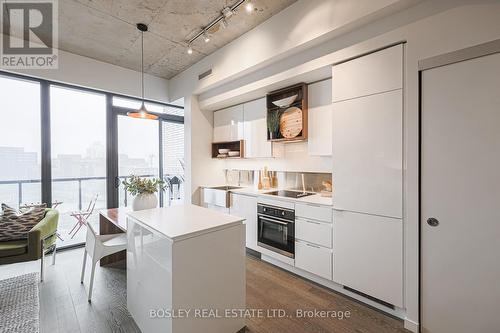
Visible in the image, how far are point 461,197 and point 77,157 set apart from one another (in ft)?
16.4

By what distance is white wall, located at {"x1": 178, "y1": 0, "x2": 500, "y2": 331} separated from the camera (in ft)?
5.11

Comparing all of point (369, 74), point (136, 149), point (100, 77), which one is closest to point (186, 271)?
point (369, 74)

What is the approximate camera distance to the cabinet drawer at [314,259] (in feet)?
7.86

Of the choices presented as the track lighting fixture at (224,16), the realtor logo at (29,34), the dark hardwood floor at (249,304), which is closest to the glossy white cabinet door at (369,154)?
the dark hardwood floor at (249,304)

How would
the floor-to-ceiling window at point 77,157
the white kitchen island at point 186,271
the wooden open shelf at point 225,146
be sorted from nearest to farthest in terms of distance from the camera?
the white kitchen island at point 186,271 < the floor-to-ceiling window at point 77,157 < the wooden open shelf at point 225,146

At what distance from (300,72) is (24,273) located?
4202 mm

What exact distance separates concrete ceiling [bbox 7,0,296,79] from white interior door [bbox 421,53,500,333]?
1834mm

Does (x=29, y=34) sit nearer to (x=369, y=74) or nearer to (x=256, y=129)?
(x=256, y=129)

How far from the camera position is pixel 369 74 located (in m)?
2.08

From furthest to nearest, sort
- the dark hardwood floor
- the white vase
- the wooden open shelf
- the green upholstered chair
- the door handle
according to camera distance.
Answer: the wooden open shelf
the white vase
the green upholstered chair
the dark hardwood floor
the door handle

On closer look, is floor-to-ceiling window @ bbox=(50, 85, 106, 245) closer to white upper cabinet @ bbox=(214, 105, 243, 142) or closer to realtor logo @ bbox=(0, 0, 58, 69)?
realtor logo @ bbox=(0, 0, 58, 69)

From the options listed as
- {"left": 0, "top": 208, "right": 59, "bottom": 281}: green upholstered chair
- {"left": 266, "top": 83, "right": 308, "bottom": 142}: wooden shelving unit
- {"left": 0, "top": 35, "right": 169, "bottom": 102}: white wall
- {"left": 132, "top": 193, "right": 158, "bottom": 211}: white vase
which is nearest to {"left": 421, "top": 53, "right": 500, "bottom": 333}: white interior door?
{"left": 266, "top": 83, "right": 308, "bottom": 142}: wooden shelving unit

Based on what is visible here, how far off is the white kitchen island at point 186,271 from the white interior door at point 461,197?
60.1 inches

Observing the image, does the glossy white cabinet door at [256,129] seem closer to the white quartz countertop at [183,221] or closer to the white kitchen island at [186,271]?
the white quartz countertop at [183,221]
